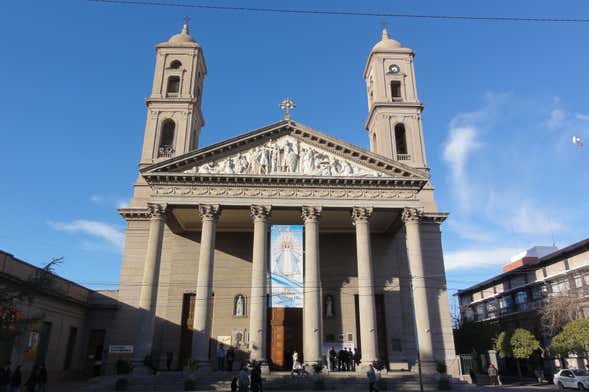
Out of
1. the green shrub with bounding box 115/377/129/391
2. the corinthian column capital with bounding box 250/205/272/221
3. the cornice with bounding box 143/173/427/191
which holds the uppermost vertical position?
the cornice with bounding box 143/173/427/191

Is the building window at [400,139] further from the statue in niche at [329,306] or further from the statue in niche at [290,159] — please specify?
the statue in niche at [329,306]

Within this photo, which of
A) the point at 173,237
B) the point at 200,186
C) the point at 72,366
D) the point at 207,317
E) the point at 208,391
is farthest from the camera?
the point at 173,237

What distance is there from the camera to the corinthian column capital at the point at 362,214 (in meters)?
28.2

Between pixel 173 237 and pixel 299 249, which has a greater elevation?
pixel 173 237

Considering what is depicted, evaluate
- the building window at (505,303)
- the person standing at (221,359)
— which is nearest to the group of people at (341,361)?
the person standing at (221,359)

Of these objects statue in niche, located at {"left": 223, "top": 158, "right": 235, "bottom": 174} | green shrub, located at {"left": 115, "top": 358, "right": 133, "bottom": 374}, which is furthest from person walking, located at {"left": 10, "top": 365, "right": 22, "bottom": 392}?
statue in niche, located at {"left": 223, "top": 158, "right": 235, "bottom": 174}

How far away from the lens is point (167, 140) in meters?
36.9

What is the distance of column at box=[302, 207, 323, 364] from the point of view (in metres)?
24.9

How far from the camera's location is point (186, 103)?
1449 inches

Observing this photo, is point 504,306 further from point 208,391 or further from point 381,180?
point 208,391

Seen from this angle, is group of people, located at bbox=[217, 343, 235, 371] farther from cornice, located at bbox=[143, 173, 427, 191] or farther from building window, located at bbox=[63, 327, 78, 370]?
building window, located at bbox=[63, 327, 78, 370]

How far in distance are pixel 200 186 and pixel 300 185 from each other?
6.10 meters

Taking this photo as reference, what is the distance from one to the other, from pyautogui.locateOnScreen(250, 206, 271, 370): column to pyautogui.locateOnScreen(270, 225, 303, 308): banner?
60 centimetres

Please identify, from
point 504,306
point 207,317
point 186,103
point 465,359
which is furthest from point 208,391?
point 504,306
